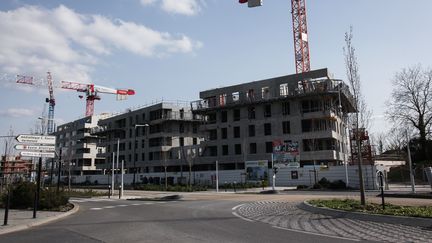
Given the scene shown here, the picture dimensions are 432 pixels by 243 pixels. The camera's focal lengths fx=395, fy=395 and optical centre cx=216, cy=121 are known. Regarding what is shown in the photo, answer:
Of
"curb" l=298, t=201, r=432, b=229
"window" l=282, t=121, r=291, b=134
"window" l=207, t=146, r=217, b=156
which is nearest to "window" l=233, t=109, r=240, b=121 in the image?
"window" l=207, t=146, r=217, b=156

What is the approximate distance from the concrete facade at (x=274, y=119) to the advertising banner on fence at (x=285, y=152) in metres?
1.62

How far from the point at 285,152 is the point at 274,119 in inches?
302

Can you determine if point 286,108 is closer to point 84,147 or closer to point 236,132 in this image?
point 236,132

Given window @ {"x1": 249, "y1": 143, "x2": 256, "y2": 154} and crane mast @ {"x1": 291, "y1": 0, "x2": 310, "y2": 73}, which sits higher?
crane mast @ {"x1": 291, "y1": 0, "x2": 310, "y2": 73}

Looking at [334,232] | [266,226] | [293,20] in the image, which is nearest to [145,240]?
[266,226]

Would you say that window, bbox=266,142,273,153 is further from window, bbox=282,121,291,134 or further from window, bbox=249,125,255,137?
window, bbox=249,125,255,137

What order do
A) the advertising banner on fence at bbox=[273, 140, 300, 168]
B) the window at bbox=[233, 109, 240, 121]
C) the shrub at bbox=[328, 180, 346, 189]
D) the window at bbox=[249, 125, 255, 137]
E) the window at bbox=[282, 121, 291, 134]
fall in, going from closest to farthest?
the shrub at bbox=[328, 180, 346, 189], the advertising banner on fence at bbox=[273, 140, 300, 168], the window at bbox=[282, 121, 291, 134], the window at bbox=[249, 125, 255, 137], the window at bbox=[233, 109, 240, 121]

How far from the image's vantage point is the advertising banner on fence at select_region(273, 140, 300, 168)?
52.3 m

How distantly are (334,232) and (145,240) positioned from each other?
496 centimetres

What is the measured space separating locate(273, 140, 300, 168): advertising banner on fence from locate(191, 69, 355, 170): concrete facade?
162 cm

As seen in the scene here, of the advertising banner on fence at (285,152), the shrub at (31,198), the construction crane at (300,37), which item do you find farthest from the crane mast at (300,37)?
the shrub at (31,198)

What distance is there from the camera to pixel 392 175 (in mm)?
59438

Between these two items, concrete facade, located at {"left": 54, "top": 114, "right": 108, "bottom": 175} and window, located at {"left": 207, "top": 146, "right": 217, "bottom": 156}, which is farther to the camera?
concrete facade, located at {"left": 54, "top": 114, "right": 108, "bottom": 175}

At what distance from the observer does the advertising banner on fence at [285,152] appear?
52.3m
